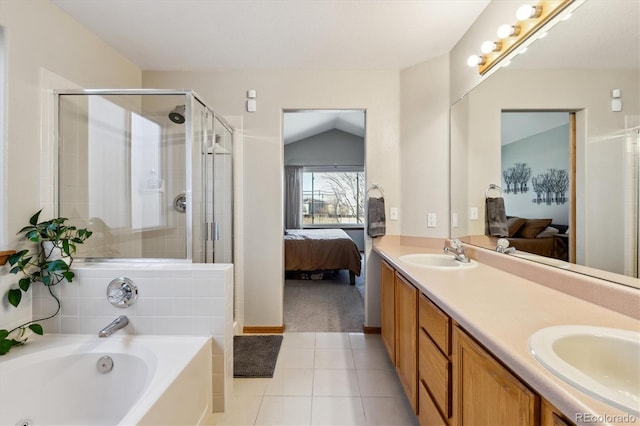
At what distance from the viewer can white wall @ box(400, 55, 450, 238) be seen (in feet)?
7.90

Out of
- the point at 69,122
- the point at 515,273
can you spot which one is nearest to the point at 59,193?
the point at 69,122

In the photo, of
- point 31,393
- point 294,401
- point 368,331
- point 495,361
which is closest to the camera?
point 495,361

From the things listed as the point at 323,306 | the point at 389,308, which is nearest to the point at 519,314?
the point at 389,308

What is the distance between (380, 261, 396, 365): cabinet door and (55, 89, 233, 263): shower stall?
4.48ft

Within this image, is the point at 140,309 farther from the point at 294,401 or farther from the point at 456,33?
the point at 456,33

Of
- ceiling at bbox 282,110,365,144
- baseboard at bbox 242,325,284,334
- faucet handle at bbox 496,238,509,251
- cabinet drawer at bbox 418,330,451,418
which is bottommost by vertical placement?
baseboard at bbox 242,325,284,334

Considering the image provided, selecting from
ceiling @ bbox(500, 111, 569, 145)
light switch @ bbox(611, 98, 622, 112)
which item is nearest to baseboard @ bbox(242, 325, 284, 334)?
ceiling @ bbox(500, 111, 569, 145)

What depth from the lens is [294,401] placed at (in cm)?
171

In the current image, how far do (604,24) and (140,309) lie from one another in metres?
2.52

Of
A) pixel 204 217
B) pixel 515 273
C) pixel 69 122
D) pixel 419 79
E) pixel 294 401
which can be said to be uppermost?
pixel 419 79

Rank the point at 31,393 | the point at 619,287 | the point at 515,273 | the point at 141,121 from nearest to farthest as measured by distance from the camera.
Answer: the point at 619,287, the point at 31,393, the point at 515,273, the point at 141,121

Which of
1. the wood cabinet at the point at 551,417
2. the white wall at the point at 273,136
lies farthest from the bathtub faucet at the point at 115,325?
the wood cabinet at the point at 551,417

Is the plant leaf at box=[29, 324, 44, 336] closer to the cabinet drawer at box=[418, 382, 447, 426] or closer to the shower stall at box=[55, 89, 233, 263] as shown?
the shower stall at box=[55, 89, 233, 263]

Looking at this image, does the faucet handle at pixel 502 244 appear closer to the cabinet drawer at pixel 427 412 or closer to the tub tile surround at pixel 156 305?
the cabinet drawer at pixel 427 412
